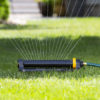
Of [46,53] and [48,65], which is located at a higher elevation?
[46,53]

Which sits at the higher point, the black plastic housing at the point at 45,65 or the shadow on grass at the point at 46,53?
the shadow on grass at the point at 46,53

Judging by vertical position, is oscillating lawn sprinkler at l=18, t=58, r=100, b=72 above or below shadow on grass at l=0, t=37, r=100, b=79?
below

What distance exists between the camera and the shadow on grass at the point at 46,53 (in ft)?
15.5

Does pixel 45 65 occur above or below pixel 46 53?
below

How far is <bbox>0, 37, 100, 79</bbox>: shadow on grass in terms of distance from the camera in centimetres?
471

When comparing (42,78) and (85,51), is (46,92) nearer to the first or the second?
(42,78)

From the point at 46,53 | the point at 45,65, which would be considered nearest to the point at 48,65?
the point at 45,65

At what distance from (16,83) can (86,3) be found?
12038 millimetres

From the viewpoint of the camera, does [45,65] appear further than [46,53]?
No

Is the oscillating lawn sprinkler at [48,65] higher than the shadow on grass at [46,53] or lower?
lower

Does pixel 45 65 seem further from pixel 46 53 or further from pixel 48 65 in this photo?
pixel 46 53

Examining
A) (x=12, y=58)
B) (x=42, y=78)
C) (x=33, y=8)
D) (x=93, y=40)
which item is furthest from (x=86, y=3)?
(x=42, y=78)

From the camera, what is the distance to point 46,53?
6.74m

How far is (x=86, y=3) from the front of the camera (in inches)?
620
